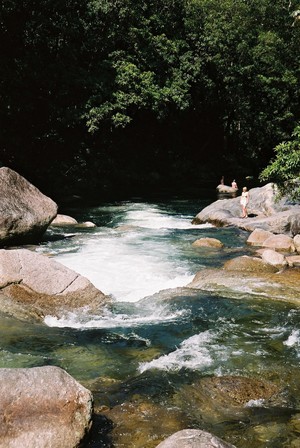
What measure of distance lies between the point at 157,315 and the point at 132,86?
84.2 feet

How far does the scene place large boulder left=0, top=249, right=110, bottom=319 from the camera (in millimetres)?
10336

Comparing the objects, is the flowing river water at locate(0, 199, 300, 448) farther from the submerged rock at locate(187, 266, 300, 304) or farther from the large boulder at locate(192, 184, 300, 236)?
the large boulder at locate(192, 184, 300, 236)

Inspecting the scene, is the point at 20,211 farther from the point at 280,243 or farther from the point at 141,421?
the point at 141,421

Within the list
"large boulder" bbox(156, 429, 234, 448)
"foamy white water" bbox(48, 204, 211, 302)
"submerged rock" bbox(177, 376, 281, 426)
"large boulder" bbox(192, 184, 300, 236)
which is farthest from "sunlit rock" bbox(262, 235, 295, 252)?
"large boulder" bbox(156, 429, 234, 448)

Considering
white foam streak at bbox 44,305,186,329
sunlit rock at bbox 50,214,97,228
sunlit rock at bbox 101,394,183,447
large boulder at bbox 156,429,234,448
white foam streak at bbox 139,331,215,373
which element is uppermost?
large boulder at bbox 156,429,234,448

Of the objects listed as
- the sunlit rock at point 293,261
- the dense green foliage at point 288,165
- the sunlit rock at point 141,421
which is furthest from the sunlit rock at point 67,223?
the sunlit rock at point 141,421

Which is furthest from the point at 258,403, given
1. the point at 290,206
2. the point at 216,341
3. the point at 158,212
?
the point at 158,212

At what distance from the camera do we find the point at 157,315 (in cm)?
1032

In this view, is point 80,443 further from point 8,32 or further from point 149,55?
point 149,55

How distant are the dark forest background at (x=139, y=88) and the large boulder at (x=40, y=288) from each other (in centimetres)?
2139

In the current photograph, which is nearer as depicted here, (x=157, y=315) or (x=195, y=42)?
(x=157, y=315)

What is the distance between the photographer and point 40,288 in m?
10.9

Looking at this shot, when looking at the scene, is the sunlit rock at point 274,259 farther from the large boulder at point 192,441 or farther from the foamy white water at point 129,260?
the large boulder at point 192,441

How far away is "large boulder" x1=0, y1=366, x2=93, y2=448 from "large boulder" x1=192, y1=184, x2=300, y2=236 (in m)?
15.1
